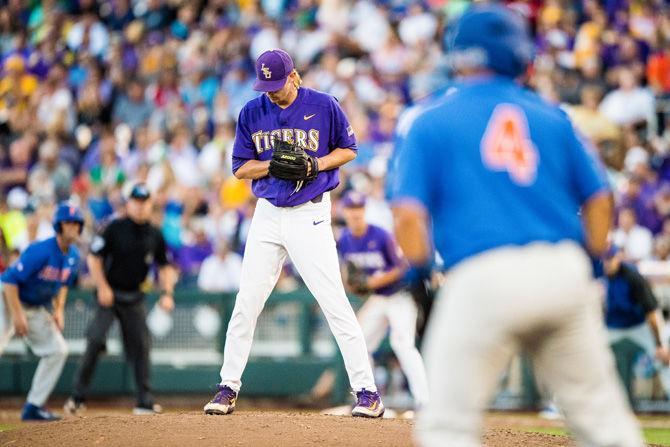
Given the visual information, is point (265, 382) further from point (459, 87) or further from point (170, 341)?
point (459, 87)

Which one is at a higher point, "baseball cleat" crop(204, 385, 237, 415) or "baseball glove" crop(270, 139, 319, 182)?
"baseball glove" crop(270, 139, 319, 182)

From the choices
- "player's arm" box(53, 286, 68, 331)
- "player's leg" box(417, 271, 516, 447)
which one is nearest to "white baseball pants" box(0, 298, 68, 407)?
"player's arm" box(53, 286, 68, 331)

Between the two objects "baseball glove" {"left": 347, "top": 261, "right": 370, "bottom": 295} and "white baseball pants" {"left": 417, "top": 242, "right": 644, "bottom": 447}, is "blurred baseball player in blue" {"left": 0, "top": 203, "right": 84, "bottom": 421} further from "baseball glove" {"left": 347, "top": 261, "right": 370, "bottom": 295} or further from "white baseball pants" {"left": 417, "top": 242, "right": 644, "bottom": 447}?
"white baseball pants" {"left": 417, "top": 242, "right": 644, "bottom": 447}

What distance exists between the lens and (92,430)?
7.39 metres

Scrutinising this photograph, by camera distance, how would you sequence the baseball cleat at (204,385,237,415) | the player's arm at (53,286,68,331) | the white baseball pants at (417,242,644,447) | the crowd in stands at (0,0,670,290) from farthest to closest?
the crowd in stands at (0,0,670,290) < the player's arm at (53,286,68,331) < the baseball cleat at (204,385,237,415) < the white baseball pants at (417,242,644,447)

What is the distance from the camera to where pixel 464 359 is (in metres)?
3.97

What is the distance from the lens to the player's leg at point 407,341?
11.4 metres

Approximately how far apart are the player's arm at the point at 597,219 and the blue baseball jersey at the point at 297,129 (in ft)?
12.0

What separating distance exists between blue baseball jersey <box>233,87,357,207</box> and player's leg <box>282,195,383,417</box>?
0.26 metres

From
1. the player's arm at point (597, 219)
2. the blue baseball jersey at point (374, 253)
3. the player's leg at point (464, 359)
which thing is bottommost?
the player's leg at point (464, 359)

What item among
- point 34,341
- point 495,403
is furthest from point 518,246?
point 495,403

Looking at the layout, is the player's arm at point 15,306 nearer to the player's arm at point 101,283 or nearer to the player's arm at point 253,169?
the player's arm at point 101,283

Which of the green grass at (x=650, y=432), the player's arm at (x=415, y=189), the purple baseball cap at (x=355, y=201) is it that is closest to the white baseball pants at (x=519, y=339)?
the player's arm at (x=415, y=189)

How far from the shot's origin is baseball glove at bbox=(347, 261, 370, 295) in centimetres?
1187
